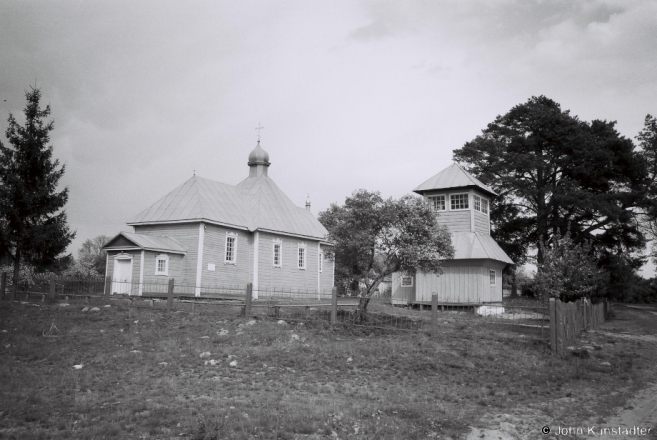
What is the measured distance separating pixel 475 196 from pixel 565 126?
14.5 metres

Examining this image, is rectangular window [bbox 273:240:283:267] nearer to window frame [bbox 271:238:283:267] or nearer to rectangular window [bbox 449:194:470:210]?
window frame [bbox 271:238:283:267]

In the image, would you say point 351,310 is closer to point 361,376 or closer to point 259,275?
point 361,376

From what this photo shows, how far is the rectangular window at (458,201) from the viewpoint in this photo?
30.9 metres

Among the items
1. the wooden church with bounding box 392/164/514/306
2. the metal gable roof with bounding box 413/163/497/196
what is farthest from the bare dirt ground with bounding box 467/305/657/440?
the metal gable roof with bounding box 413/163/497/196

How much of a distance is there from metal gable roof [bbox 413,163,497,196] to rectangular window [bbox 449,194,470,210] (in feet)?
2.72

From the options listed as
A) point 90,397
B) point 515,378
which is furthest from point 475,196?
point 90,397

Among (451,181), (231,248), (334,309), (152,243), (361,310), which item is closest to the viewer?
(334,309)

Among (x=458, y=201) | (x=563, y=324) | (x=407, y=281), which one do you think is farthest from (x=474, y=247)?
(x=563, y=324)

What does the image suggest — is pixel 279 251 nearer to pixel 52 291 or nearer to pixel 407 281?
pixel 407 281

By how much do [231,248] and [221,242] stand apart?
966 millimetres

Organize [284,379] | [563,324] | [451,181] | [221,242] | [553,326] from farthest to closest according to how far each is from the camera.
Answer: [451,181] < [221,242] < [563,324] < [553,326] < [284,379]

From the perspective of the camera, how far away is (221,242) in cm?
2941

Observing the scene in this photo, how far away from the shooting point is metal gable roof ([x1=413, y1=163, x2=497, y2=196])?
100 feet

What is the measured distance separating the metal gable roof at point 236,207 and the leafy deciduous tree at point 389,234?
7069mm
